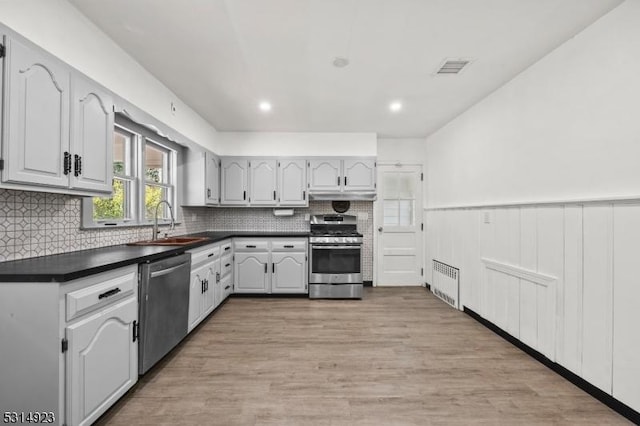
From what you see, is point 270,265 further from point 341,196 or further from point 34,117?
point 34,117

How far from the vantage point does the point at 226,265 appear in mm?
4113

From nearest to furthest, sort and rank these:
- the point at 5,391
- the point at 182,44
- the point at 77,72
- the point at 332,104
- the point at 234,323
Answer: the point at 5,391
the point at 77,72
the point at 182,44
the point at 234,323
the point at 332,104

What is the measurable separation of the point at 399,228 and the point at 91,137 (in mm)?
4369

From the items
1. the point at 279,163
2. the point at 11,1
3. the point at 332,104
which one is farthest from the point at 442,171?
the point at 11,1

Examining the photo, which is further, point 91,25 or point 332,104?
point 332,104

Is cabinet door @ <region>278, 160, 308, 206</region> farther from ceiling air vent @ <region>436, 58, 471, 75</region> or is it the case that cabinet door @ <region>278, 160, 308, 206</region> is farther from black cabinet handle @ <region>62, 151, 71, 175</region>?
black cabinet handle @ <region>62, 151, 71, 175</region>

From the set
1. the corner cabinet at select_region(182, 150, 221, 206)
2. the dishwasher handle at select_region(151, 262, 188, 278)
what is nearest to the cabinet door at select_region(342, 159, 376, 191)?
the corner cabinet at select_region(182, 150, 221, 206)

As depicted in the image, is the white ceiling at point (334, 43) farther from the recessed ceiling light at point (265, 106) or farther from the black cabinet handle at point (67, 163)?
the black cabinet handle at point (67, 163)

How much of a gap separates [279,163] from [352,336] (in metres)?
2.80

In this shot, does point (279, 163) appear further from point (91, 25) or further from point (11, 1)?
point (11, 1)

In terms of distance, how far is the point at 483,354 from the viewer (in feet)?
8.74

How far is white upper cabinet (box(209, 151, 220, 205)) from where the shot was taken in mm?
4262

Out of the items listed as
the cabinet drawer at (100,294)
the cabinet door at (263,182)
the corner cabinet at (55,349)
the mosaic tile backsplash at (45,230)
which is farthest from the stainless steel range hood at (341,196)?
the corner cabinet at (55,349)

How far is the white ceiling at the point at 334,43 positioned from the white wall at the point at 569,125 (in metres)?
0.15
